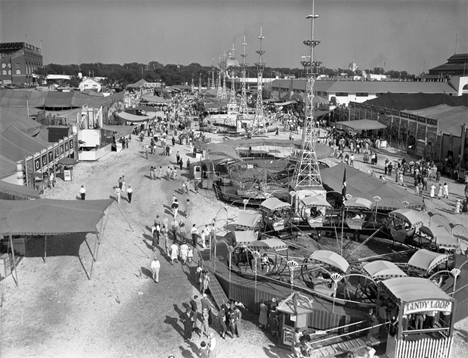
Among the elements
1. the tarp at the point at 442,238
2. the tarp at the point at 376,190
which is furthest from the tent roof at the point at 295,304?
the tarp at the point at 376,190

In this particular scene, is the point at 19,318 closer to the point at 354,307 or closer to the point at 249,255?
the point at 249,255

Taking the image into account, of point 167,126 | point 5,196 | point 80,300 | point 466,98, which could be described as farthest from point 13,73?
point 80,300

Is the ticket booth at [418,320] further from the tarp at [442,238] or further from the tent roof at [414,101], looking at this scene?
the tent roof at [414,101]

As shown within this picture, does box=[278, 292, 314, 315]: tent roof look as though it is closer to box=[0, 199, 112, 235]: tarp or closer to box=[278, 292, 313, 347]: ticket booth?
box=[278, 292, 313, 347]: ticket booth

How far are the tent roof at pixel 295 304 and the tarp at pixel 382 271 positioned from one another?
68.7 inches

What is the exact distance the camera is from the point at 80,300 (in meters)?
13.0

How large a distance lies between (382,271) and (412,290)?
1.35 metres

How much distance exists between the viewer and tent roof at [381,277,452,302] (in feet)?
34.3

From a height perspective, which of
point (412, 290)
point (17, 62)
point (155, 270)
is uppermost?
point (17, 62)

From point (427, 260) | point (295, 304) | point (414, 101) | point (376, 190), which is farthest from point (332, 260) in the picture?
point (414, 101)

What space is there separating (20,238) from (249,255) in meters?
7.01

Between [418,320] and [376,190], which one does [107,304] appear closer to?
[418,320]

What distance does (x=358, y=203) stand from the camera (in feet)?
58.7

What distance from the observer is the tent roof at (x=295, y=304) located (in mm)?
11117
